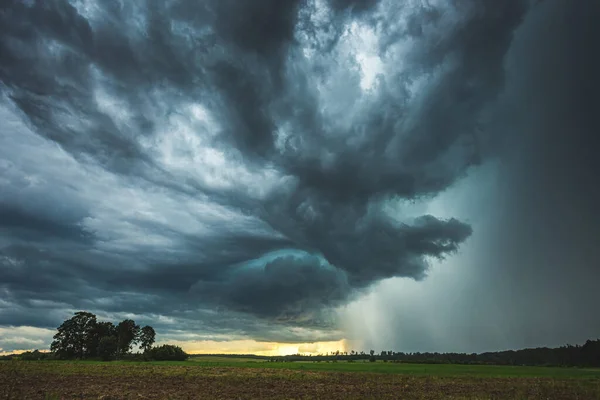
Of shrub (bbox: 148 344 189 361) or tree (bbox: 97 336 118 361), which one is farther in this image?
shrub (bbox: 148 344 189 361)

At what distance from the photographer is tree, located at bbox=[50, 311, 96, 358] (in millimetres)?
157750

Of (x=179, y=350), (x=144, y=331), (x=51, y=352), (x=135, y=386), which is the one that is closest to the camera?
(x=135, y=386)

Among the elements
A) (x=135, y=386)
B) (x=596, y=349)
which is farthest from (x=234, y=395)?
(x=596, y=349)

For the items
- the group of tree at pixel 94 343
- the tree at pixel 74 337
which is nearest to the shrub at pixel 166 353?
the group of tree at pixel 94 343

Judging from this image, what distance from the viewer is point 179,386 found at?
155 ft

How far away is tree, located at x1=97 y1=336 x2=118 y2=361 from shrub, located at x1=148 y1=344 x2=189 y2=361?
58.3ft

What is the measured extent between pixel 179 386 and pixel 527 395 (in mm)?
42705

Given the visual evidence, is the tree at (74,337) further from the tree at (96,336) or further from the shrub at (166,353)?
the shrub at (166,353)

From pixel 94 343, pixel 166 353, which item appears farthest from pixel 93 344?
pixel 166 353

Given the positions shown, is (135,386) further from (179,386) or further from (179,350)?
(179,350)

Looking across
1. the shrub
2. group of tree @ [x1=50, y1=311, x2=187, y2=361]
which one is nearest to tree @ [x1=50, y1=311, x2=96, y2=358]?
group of tree @ [x1=50, y1=311, x2=187, y2=361]

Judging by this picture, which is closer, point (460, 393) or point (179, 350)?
point (460, 393)

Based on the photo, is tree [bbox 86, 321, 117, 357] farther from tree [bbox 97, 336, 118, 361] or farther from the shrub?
the shrub

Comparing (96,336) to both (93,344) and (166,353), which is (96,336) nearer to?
(93,344)
